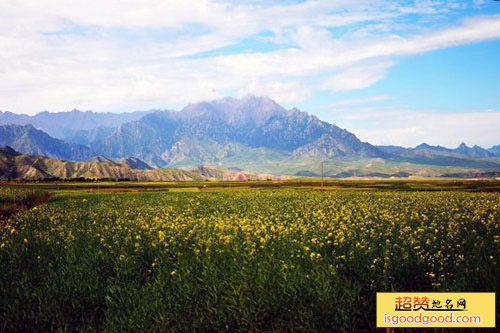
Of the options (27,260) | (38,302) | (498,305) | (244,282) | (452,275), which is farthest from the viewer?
(27,260)

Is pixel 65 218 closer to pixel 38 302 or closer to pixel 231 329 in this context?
pixel 38 302

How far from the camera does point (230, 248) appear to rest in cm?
1975

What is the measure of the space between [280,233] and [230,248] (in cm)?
320

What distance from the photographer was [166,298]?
17.5 metres

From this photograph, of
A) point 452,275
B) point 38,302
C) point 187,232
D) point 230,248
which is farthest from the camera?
point 187,232

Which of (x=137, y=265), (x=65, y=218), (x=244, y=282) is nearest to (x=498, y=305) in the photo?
(x=244, y=282)

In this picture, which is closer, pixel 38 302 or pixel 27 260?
pixel 38 302

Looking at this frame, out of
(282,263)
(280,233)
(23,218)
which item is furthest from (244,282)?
(23,218)

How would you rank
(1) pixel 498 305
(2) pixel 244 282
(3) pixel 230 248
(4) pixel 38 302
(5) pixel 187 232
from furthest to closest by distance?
(5) pixel 187 232 → (3) pixel 230 248 → (4) pixel 38 302 → (2) pixel 244 282 → (1) pixel 498 305

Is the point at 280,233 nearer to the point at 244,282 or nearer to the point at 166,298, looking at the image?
the point at 244,282

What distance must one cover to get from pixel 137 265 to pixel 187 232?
4.51 meters

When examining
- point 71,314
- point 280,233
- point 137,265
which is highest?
point 280,233

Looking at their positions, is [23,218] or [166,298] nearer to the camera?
[166,298]

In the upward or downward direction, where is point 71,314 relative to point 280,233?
downward
